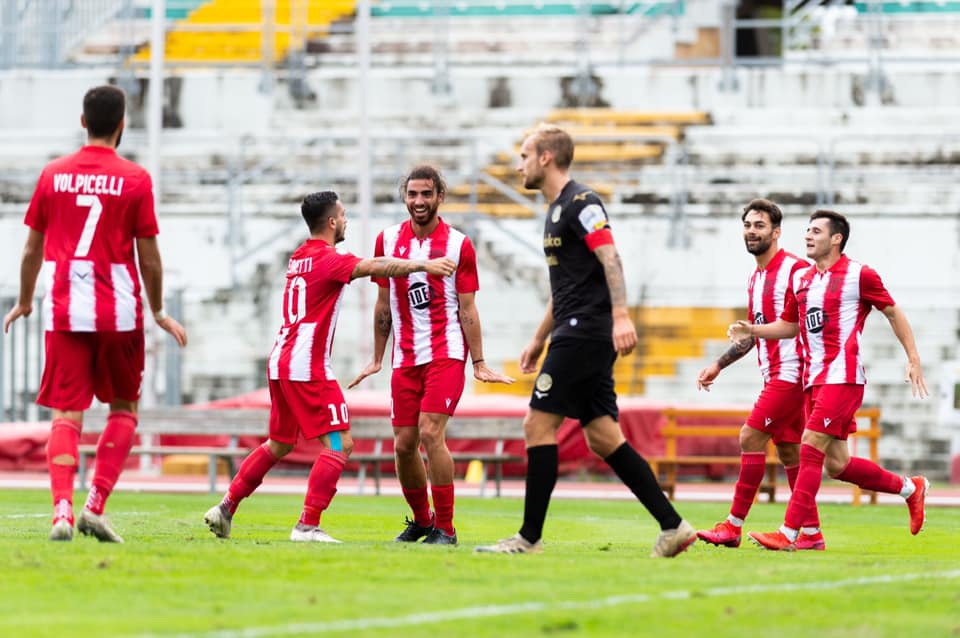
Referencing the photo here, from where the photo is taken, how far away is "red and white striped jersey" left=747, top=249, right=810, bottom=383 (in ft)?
36.8

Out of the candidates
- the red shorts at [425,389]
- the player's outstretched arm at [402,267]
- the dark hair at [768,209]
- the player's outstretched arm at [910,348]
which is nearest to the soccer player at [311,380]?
the player's outstretched arm at [402,267]

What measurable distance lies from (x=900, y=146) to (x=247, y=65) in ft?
38.2

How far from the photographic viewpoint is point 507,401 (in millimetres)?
21875

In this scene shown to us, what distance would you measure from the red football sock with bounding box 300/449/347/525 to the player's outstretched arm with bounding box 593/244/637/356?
2.10 metres

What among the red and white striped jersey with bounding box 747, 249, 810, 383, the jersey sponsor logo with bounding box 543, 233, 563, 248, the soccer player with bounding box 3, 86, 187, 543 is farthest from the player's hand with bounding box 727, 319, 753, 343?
the soccer player with bounding box 3, 86, 187, 543

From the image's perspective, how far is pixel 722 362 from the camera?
11.3 m

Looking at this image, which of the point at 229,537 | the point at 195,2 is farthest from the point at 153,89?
the point at 229,537

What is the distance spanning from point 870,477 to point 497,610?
17.2ft

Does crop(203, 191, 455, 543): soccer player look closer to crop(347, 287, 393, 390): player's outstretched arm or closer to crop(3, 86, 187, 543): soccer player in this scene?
crop(347, 287, 393, 390): player's outstretched arm

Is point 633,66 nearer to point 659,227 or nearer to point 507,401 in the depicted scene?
point 659,227

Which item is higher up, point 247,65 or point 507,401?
point 247,65

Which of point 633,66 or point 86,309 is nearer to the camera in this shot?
point 86,309

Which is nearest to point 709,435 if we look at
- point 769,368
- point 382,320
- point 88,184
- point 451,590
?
point 769,368

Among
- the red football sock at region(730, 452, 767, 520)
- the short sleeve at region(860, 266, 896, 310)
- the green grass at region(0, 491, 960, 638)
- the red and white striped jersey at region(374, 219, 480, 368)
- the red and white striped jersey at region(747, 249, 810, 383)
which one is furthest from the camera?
the red and white striped jersey at region(747, 249, 810, 383)
